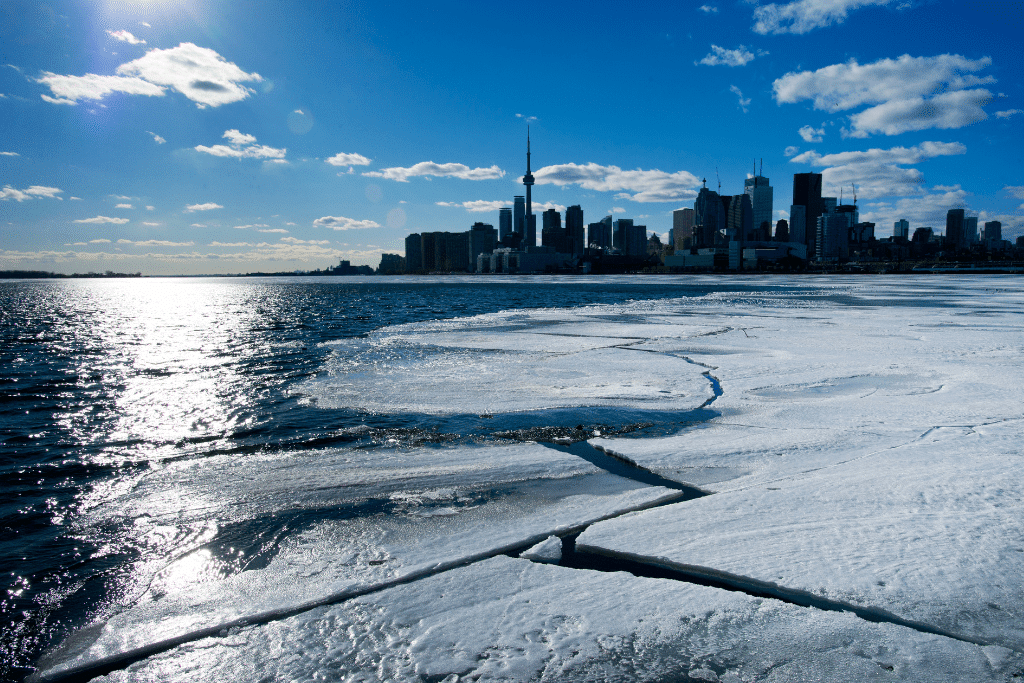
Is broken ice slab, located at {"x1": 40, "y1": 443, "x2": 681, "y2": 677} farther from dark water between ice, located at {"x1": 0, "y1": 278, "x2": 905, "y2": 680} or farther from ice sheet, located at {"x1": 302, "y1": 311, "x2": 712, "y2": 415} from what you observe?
ice sheet, located at {"x1": 302, "y1": 311, "x2": 712, "y2": 415}

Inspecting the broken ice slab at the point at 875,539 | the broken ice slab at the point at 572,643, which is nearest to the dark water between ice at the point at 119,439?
the broken ice slab at the point at 572,643

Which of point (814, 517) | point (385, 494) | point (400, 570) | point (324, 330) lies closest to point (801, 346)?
point (814, 517)

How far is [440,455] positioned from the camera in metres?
5.52

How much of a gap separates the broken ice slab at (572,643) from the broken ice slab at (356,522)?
0.23 metres

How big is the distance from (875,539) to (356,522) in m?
3.36

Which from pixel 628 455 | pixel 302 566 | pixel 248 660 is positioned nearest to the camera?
pixel 248 660

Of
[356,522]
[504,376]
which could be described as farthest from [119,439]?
[504,376]

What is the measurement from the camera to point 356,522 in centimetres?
399

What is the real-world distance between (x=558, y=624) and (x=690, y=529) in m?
1.34

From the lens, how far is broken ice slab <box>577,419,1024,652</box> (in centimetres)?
286

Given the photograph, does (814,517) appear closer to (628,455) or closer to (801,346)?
(628,455)

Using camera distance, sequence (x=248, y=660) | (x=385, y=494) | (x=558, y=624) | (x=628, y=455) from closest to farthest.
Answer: (x=248, y=660) < (x=558, y=624) < (x=385, y=494) < (x=628, y=455)

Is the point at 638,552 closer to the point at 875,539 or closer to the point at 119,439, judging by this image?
the point at 875,539

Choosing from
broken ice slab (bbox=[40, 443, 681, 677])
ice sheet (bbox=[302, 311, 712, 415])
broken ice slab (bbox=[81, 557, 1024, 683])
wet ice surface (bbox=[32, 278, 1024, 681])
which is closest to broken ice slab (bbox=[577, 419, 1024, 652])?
wet ice surface (bbox=[32, 278, 1024, 681])
